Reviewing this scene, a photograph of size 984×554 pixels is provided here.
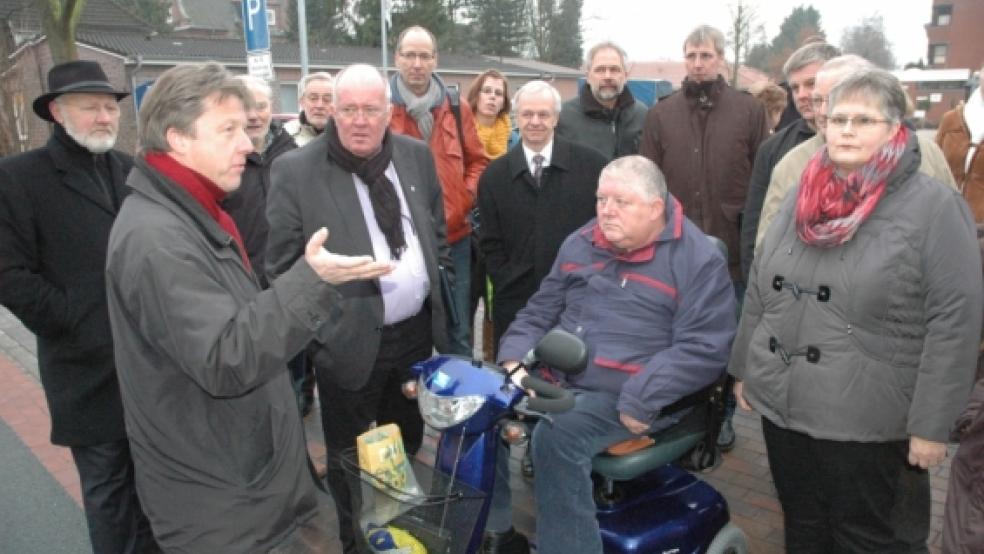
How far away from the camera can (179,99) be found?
192cm

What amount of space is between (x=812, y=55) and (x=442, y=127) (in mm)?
2094

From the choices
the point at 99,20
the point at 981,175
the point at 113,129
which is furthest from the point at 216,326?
the point at 99,20

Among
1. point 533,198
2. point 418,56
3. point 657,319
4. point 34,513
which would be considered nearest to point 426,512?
point 657,319

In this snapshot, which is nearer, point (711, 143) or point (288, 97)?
point (711, 143)

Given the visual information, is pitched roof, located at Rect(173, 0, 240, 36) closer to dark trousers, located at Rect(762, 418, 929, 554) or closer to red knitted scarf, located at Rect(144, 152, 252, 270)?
red knitted scarf, located at Rect(144, 152, 252, 270)

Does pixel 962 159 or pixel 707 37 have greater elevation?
pixel 707 37

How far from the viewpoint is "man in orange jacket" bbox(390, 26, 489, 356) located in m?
4.45

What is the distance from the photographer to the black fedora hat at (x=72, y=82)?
2967mm

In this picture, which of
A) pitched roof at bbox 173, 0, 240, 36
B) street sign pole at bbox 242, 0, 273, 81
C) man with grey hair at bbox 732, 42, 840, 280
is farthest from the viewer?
pitched roof at bbox 173, 0, 240, 36

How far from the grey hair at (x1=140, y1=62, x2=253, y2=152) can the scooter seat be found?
1.75 meters

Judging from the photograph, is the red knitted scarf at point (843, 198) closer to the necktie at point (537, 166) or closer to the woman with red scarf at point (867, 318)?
the woman with red scarf at point (867, 318)

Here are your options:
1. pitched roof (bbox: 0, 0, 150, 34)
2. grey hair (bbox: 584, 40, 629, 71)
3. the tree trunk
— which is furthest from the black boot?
pitched roof (bbox: 0, 0, 150, 34)

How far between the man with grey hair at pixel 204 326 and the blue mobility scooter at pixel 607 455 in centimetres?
54

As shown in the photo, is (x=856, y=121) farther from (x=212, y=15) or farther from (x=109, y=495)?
(x=212, y=15)
